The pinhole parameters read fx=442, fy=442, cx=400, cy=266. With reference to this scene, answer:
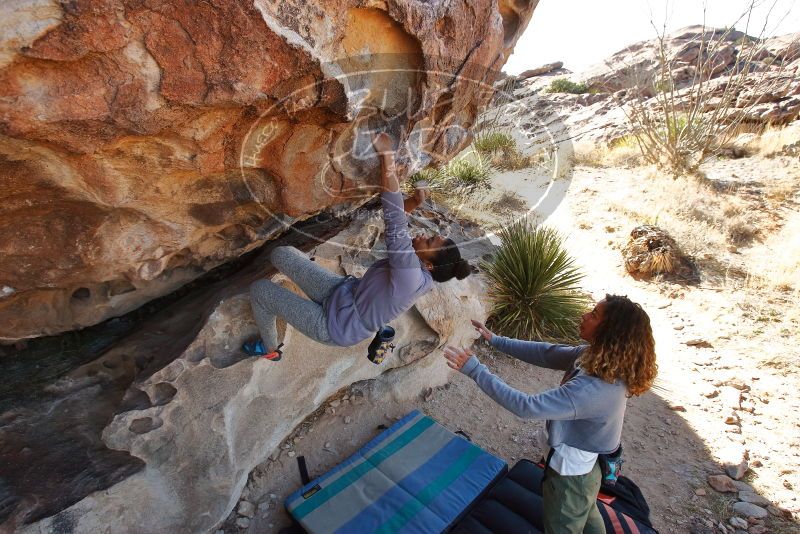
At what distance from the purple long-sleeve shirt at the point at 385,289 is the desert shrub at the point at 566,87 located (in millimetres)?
21366

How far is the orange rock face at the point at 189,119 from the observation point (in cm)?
171

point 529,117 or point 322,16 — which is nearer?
point 322,16

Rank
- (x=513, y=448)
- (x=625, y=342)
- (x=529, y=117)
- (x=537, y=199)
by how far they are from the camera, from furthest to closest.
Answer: (x=529, y=117) → (x=537, y=199) → (x=513, y=448) → (x=625, y=342)

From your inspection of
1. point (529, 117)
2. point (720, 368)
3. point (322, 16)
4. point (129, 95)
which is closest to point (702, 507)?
point (720, 368)

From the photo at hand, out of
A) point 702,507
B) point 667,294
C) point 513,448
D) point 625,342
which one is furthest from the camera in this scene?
point 667,294

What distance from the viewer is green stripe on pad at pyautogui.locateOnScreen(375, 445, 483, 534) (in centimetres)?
310

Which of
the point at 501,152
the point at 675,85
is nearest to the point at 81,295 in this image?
the point at 501,152

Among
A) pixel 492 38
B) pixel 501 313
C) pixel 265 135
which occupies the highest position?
pixel 492 38

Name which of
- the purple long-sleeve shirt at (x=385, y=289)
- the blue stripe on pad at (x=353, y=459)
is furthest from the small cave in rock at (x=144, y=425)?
the purple long-sleeve shirt at (x=385, y=289)

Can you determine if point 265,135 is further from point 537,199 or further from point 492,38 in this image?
point 537,199

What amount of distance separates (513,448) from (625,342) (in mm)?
2471

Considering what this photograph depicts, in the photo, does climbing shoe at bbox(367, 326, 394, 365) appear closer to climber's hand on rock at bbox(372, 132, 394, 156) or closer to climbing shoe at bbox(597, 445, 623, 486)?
climber's hand on rock at bbox(372, 132, 394, 156)

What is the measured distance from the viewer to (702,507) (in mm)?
3539

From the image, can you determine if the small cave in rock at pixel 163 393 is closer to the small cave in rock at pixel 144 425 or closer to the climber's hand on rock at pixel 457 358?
the small cave in rock at pixel 144 425
